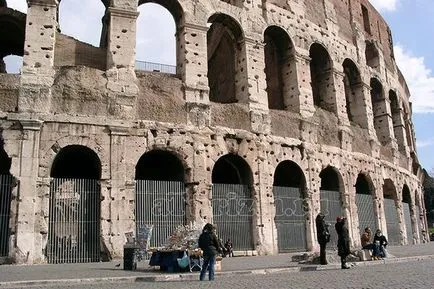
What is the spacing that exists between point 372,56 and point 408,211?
24.9ft

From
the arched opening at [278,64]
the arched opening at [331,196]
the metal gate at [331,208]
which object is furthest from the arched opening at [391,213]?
the arched opening at [278,64]

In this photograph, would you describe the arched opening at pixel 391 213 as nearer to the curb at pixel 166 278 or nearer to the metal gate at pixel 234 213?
the metal gate at pixel 234 213

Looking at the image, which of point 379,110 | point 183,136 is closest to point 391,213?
point 379,110

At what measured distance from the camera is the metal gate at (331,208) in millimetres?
15492

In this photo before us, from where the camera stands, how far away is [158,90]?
12641 mm

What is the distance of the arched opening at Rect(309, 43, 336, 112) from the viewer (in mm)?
17406

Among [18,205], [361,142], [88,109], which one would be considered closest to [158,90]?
[88,109]

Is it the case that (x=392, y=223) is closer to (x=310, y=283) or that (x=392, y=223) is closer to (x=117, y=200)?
(x=117, y=200)

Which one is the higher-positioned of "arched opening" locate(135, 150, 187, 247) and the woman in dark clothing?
"arched opening" locate(135, 150, 187, 247)

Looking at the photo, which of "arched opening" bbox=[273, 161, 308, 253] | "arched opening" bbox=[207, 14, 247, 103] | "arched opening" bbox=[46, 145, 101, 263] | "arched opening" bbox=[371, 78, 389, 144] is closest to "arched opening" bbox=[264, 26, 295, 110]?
"arched opening" bbox=[207, 14, 247, 103]

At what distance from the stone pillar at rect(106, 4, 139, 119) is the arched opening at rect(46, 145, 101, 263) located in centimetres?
155

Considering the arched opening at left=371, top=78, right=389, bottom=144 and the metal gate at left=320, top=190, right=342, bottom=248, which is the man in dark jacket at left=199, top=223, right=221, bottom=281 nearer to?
the metal gate at left=320, top=190, right=342, bottom=248

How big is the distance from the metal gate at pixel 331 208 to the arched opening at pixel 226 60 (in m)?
4.63

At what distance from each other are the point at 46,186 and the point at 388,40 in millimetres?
19968
